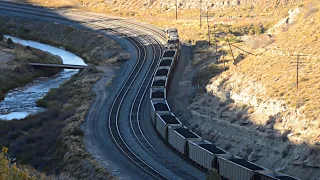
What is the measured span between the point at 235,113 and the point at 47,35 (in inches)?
2443

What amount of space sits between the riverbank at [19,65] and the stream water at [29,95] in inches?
33.2

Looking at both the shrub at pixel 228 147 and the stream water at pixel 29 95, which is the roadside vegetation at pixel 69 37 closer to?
the stream water at pixel 29 95

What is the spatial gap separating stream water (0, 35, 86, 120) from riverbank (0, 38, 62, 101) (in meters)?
0.84

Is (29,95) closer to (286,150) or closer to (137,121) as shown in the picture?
(137,121)

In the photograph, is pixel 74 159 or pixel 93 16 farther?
pixel 93 16

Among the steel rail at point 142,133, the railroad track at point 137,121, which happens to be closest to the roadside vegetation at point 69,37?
the railroad track at point 137,121

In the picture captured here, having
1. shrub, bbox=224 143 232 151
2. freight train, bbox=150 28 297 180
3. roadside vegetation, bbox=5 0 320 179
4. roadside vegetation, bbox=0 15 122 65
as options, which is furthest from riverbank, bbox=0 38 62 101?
shrub, bbox=224 143 232 151

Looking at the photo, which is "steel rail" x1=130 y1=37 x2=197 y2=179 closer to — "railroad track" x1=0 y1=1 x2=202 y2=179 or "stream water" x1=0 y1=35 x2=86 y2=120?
"railroad track" x1=0 y1=1 x2=202 y2=179

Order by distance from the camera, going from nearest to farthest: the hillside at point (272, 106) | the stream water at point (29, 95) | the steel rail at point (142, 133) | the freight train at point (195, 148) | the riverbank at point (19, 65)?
the freight train at point (195, 148) < the hillside at point (272, 106) < the steel rail at point (142, 133) < the stream water at point (29, 95) < the riverbank at point (19, 65)

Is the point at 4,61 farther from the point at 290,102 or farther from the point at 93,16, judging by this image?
the point at 290,102

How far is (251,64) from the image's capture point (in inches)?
2051

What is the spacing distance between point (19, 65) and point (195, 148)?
43.7m

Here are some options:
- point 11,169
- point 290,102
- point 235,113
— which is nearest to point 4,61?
point 235,113

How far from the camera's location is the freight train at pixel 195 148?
32219 millimetres
